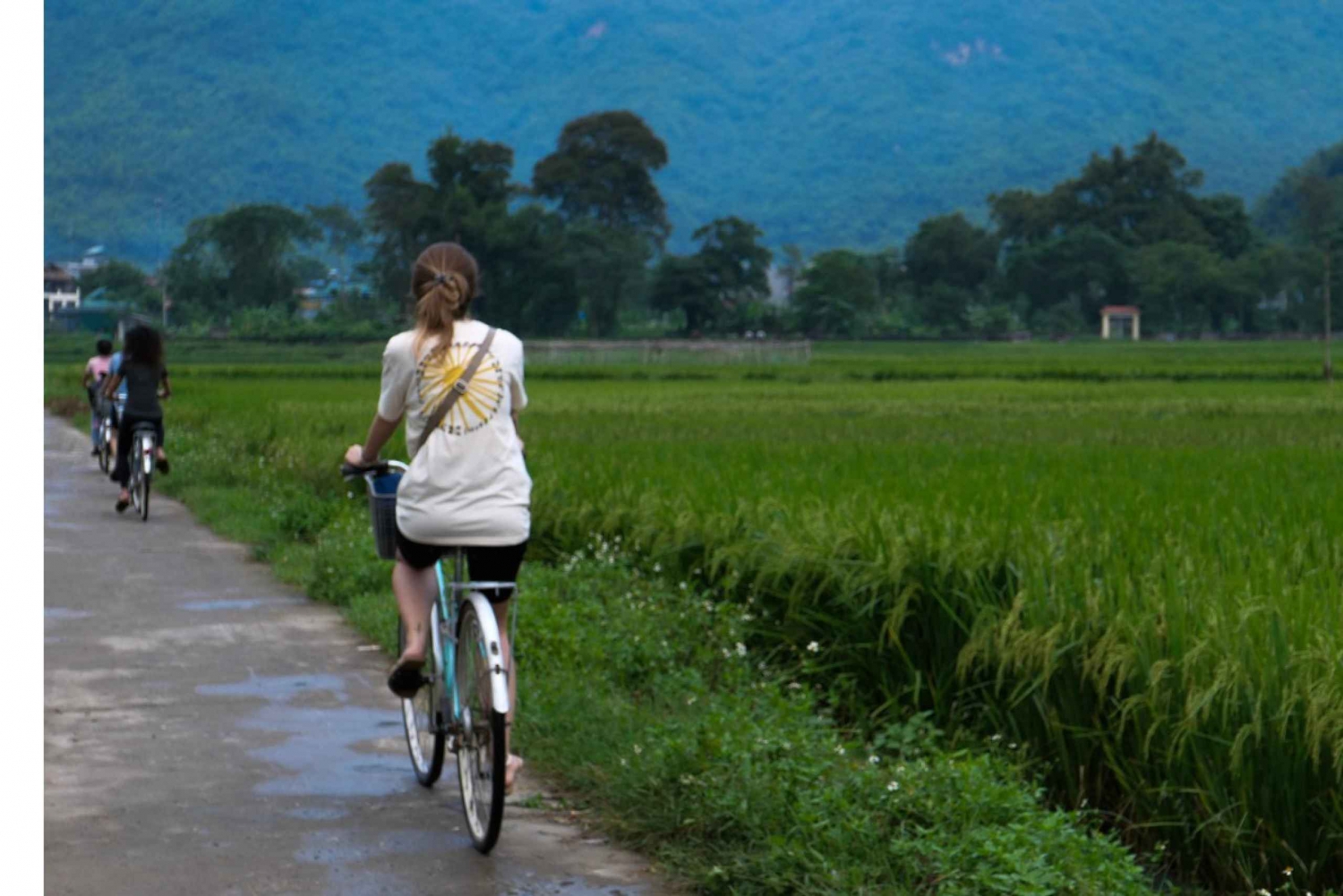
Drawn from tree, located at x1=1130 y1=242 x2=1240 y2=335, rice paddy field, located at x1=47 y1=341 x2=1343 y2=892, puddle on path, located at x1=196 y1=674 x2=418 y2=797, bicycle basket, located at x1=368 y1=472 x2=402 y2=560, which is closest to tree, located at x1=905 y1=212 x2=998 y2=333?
tree, located at x1=1130 y1=242 x2=1240 y2=335

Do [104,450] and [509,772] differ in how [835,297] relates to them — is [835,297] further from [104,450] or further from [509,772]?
[509,772]

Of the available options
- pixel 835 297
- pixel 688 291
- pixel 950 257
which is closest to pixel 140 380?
pixel 835 297

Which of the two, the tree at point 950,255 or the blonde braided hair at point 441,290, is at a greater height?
the tree at point 950,255

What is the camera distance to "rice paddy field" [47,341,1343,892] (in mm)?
5434

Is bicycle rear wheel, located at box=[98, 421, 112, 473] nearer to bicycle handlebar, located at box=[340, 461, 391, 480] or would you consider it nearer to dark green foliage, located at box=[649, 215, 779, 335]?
bicycle handlebar, located at box=[340, 461, 391, 480]

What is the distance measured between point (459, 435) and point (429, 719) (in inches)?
46.9

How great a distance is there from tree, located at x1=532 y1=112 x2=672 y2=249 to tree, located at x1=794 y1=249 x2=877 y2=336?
34.3 metres

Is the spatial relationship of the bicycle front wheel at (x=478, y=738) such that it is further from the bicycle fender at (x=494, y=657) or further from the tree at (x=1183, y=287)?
the tree at (x=1183, y=287)

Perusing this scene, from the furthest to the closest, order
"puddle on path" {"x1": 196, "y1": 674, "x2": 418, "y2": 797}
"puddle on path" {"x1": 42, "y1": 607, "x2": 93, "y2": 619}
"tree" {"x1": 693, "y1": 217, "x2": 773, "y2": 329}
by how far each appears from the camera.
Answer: "tree" {"x1": 693, "y1": 217, "x2": 773, "y2": 329}, "puddle on path" {"x1": 42, "y1": 607, "x2": 93, "y2": 619}, "puddle on path" {"x1": 196, "y1": 674, "x2": 418, "y2": 797}

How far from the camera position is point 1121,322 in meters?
131

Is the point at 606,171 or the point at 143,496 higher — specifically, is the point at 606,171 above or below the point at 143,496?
above

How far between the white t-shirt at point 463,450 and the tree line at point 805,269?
4226 inches

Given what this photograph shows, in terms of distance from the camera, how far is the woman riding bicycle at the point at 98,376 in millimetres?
23422

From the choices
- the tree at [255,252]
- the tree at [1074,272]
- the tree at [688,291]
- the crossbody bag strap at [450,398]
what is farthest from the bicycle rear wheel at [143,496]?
the tree at [255,252]
